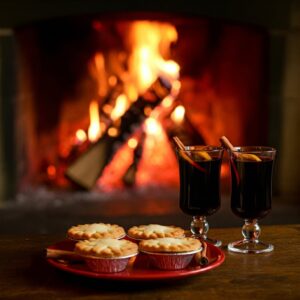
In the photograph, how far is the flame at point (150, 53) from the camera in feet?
9.94

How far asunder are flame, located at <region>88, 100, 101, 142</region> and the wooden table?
1661mm

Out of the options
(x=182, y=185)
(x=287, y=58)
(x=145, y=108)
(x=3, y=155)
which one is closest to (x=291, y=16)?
(x=287, y=58)

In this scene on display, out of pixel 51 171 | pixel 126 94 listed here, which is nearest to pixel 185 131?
pixel 126 94

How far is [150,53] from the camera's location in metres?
3.05

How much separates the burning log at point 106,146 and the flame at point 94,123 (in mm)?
60

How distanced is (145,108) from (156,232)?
1.72 m

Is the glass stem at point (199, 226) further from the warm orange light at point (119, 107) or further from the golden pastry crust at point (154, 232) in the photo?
the warm orange light at point (119, 107)

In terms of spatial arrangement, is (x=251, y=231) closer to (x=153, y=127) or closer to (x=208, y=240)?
Answer: (x=208, y=240)

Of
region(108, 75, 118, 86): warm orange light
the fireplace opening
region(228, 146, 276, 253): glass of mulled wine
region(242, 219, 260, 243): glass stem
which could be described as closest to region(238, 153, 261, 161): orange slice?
region(228, 146, 276, 253): glass of mulled wine

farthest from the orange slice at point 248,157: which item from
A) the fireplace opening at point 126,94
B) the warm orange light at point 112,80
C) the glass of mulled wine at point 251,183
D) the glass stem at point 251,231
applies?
the warm orange light at point 112,80

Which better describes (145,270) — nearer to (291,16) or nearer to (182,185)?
(182,185)

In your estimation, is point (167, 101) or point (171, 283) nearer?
point (171, 283)

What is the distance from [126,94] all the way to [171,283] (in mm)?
1920

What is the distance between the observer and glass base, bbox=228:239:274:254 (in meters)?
1.41
